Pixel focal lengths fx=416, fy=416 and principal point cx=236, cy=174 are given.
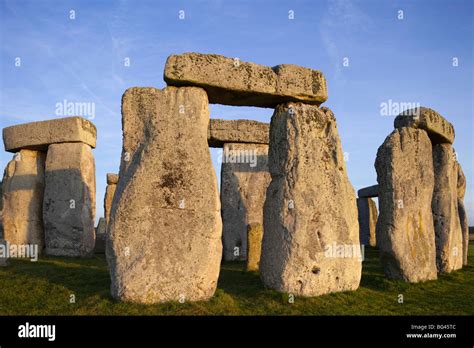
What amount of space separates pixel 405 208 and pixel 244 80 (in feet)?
12.4

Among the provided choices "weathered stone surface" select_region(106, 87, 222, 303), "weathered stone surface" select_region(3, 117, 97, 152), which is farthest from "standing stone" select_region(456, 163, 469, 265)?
"weathered stone surface" select_region(3, 117, 97, 152)

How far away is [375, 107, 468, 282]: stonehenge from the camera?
295 inches

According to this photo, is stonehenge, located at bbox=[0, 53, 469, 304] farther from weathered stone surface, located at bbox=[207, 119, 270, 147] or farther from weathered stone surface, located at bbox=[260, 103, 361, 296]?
weathered stone surface, located at bbox=[207, 119, 270, 147]

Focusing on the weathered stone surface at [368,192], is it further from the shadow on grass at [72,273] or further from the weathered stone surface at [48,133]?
the shadow on grass at [72,273]

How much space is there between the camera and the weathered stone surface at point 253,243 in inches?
343

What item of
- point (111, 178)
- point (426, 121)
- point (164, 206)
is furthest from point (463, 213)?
point (111, 178)

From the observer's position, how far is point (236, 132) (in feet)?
40.6

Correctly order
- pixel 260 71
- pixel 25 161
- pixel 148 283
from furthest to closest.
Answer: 1. pixel 25 161
2. pixel 260 71
3. pixel 148 283

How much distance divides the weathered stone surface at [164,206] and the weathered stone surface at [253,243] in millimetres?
2490

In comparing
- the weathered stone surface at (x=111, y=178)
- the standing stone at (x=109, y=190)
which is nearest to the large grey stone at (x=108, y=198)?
the standing stone at (x=109, y=190)
